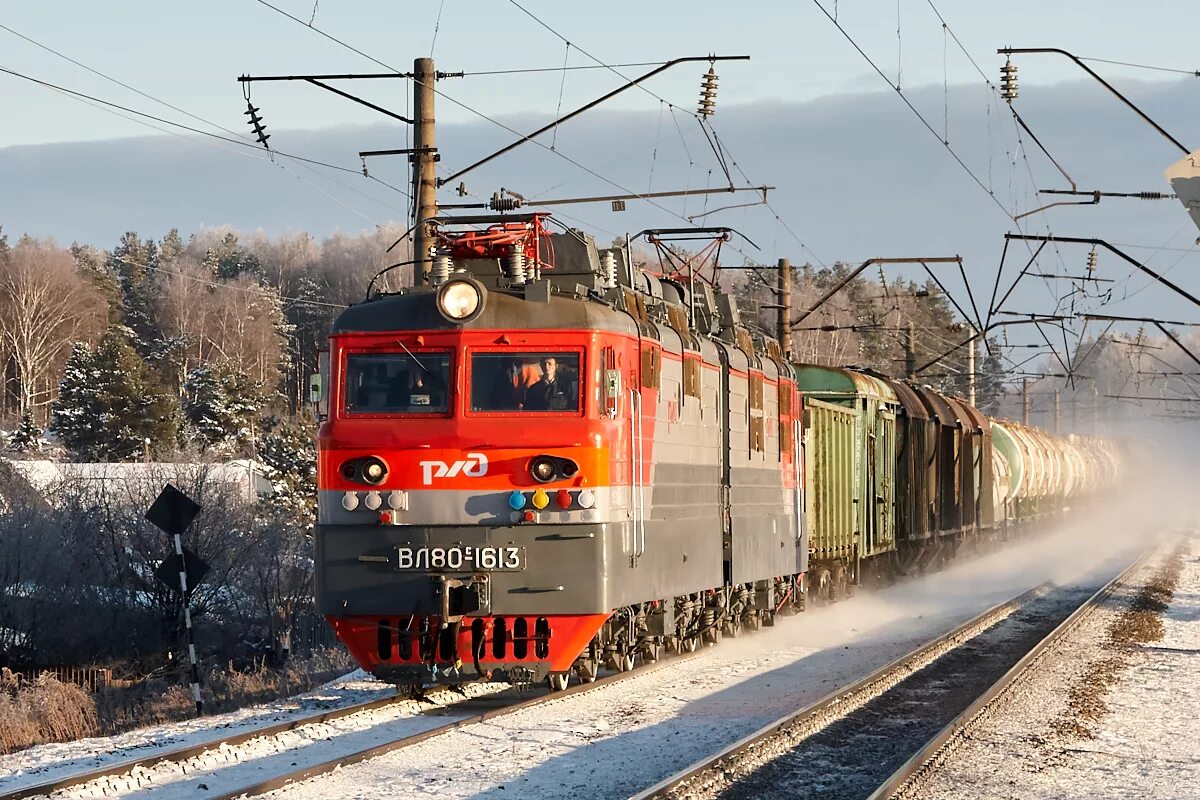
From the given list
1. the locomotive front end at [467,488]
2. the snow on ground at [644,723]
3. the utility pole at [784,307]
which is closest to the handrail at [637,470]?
the locomotive front end at [467,488]

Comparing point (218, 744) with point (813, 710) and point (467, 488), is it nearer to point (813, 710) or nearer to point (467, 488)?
point (467, 488)

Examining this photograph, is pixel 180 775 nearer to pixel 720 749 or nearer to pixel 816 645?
pixel 720 749

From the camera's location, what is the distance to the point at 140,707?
64.5ft

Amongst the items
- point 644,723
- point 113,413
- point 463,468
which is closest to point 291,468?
point 113,413

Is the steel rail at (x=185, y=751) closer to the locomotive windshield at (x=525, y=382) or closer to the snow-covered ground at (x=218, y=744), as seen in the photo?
the snow-covered ground at (x=218, y=744)

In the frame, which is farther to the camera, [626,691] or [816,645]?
[816,645]

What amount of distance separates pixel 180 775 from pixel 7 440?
170 feet

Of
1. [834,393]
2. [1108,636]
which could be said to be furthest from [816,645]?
[834,393]

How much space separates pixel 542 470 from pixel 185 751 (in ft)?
12.0

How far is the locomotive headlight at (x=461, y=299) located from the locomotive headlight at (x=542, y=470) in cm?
132

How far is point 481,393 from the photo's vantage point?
13.3m

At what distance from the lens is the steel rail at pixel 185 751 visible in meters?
9.70

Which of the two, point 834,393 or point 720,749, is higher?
point 834,393

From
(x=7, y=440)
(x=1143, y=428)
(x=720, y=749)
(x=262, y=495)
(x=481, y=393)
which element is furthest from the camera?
(x=1143, y=428)
